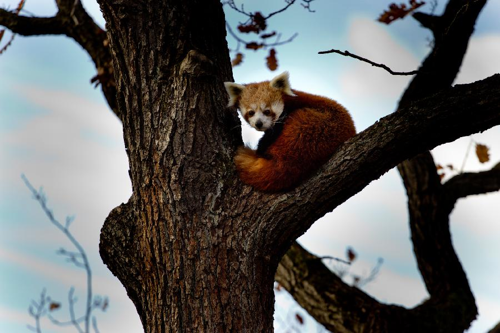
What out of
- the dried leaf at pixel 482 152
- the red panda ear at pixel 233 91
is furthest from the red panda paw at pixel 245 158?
the dried leaf at pixel 482 152

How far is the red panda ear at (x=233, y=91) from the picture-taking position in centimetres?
434

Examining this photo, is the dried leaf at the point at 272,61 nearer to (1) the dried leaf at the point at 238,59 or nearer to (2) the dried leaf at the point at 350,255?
(1) the dried leaf at the point at 238,59

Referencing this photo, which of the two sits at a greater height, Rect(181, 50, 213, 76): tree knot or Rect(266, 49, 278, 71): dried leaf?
Rect(266, 49, 278, 71): dried leaf

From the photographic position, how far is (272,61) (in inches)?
250

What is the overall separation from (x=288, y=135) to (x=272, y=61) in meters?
2.55

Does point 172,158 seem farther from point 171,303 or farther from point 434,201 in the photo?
point 434,201

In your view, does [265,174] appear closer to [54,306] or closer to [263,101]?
[263,101]

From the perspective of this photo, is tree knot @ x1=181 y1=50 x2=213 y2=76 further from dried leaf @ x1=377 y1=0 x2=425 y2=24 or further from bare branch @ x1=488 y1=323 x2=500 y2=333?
bare branch @ x1=488 y1=323 x2=500 y2=333

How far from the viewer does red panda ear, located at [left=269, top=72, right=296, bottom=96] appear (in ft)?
15.7

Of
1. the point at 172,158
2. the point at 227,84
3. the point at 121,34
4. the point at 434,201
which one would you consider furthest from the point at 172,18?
the point at 434,201

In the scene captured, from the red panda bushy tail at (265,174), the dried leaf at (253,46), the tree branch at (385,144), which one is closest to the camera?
the tree branch at (385,144)

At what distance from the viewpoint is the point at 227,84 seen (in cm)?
431

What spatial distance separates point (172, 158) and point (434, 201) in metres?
3.99

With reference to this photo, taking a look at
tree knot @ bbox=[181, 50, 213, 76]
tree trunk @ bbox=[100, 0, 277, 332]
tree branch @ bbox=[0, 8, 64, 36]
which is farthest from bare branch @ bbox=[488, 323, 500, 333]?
tree branch @ bbox=[0, 8, 64, 36]
